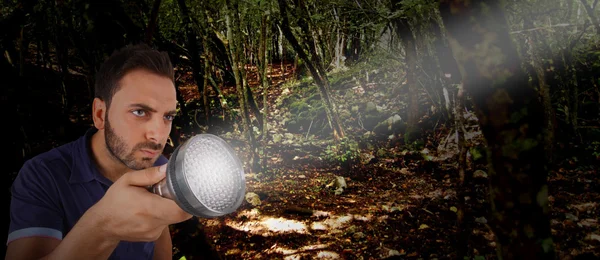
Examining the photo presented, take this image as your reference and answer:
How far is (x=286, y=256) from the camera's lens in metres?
4.35

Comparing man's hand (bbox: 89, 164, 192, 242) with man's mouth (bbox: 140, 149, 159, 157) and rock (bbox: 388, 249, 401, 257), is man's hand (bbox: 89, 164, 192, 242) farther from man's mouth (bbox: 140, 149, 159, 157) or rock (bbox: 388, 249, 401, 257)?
rock (bbox: 388, 249, 401, 257)

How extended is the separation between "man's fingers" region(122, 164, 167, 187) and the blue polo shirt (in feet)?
1.81

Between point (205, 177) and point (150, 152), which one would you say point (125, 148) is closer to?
point (150, 152)

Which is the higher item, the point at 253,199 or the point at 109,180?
the point at 109,180

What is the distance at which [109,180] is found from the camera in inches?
62.1

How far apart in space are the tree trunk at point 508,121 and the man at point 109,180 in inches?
68.0

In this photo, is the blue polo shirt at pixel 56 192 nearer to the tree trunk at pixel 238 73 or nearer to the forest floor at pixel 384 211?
the forest floor at pixel 384 211

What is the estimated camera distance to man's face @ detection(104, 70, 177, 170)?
4.49ft

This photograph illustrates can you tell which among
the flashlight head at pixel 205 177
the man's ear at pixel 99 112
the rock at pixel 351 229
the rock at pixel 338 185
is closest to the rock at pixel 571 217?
the rock at pixel 351 229

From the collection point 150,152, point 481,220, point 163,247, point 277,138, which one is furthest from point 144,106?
point 277,138

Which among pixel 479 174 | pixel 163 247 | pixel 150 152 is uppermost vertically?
pixel 150 152

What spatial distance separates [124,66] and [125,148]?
0.40 metres

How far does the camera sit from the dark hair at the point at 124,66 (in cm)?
144

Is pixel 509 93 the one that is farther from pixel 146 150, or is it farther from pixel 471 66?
pixel 146 150
